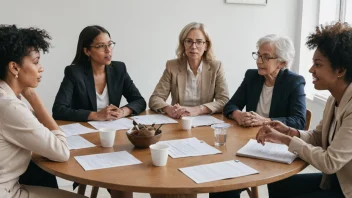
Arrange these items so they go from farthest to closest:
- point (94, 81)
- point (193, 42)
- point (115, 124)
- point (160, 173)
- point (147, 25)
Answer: point (147, 25) < point (193, 42) < point (94, 81) < point (115, 124) < point (160, 173)

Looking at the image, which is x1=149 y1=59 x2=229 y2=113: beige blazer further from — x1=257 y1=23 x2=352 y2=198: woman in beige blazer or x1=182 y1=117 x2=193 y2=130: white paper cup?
x1=257 y1=23 x2=352 y2=198: woman in beige blazer

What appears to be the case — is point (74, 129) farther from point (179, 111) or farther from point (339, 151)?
point (339, 151)

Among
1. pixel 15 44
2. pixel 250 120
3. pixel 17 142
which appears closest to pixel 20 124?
pixel 17 142

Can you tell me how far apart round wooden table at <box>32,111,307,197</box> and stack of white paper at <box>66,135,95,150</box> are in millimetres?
43

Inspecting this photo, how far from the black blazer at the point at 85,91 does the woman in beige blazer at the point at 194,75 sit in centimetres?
22

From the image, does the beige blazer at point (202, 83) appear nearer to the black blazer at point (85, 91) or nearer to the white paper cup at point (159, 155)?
the black blazer at point (85, 91)

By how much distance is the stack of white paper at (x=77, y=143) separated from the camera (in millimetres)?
1840

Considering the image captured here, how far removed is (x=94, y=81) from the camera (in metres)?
2.67

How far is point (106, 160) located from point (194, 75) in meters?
1.37

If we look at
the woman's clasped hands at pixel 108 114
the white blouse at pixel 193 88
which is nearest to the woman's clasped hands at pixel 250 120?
the white blouse at pixel 193 88

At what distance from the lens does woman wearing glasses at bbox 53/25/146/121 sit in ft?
8.45

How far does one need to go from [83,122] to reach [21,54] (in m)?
0.74

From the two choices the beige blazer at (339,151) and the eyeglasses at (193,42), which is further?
the eyeglasses at (193,42)

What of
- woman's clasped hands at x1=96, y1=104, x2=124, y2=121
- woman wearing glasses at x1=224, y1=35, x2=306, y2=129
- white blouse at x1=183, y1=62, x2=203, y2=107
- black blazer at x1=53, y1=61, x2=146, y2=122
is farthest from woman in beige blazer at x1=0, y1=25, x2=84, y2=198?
white blouse at x1=183, y1=62, x2=203, y2=107
